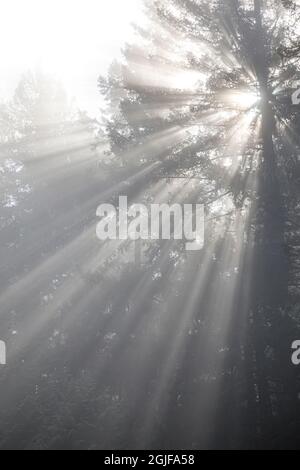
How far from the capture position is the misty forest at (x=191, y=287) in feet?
41.5

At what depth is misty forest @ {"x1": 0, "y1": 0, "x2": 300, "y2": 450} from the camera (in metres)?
12.7

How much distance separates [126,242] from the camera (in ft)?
52.7

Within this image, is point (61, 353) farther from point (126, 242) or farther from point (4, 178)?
point (4, 178)

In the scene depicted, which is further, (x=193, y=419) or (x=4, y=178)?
(x=4, y=178)

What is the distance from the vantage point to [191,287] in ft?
51.0

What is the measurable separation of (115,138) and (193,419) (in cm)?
915

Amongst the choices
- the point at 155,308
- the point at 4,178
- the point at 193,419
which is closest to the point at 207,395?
the point at 193,419

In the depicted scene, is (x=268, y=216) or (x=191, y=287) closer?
(x=268, y=216)

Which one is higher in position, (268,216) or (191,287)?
(268,216)

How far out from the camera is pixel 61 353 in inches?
643

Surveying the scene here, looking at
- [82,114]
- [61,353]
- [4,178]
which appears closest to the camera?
[61,353]
